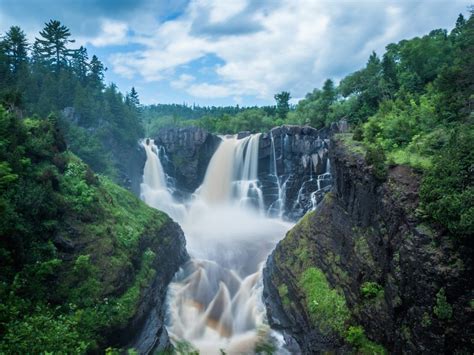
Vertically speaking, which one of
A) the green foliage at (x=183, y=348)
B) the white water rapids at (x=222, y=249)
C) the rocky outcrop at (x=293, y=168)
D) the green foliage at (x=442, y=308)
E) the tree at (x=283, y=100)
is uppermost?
the tree at (x=283, y=100)

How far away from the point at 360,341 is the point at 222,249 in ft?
56.2

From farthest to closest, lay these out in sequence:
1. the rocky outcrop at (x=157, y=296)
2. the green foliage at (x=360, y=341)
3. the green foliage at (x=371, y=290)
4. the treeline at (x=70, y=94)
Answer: the treeline at (x=70, y=94) < the rocky outcrop at (x=157, y=296) < the green foliage at (x=371, y=290) < the green foliage at (x=360, y=341)

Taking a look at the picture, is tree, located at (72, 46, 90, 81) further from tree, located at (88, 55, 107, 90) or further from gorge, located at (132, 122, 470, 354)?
gorge, located at (132, 122, 470, 354)

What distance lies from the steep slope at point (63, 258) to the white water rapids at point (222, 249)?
2442 mm

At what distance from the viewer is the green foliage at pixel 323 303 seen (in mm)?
14276

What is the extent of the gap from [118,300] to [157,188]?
30050 mm

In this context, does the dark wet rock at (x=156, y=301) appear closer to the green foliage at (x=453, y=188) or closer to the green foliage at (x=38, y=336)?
the green foliage at (x=38, y=336)

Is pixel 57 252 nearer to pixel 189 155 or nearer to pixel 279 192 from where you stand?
pixel 279 192

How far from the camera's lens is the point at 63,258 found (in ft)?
46.2

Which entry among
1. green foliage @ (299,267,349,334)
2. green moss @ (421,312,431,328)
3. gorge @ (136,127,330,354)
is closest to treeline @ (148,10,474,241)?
green moss @ (421,312,431,328)

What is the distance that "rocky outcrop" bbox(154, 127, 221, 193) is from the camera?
1740 inches

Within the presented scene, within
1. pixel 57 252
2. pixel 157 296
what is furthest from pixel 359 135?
pixel 57 252

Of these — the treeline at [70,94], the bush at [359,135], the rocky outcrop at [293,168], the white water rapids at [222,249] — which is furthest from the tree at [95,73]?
the bush at [359,135]

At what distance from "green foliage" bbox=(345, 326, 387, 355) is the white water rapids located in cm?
597
